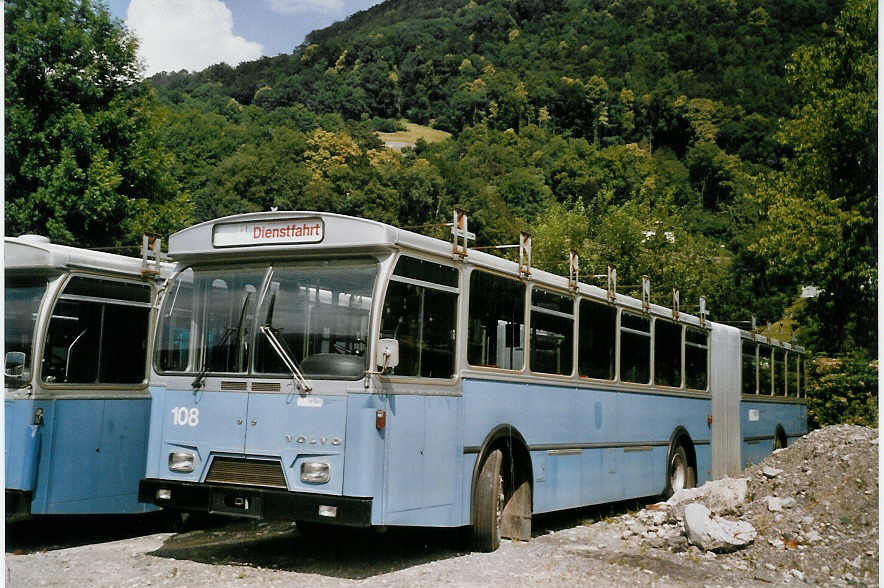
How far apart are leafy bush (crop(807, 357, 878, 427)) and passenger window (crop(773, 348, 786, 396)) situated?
5769 mm

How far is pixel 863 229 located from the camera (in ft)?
76.3

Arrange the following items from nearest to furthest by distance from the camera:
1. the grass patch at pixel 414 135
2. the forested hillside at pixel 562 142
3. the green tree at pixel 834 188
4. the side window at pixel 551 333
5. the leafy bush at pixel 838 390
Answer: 1. the side window at pixel 551 333
2. the green tree at pixel 834 188
3. the forested hillside at pixel 562 142
4. the leafy bush at pixel 838 390
5. the grass patch at pixel 414 135

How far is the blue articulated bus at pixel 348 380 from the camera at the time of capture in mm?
7938

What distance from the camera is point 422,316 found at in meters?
8.52

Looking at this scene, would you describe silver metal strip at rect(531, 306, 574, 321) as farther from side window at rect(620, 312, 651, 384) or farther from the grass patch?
the grass patch

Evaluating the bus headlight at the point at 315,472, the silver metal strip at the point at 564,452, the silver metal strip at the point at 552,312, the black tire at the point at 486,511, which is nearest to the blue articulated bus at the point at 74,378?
the bus headlight at the point at 315,472

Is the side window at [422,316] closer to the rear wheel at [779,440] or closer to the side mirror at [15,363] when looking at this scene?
the side mirror at [15,363]

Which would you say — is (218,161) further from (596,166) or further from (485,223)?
(596,166)

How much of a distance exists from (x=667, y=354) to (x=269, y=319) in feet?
25.6

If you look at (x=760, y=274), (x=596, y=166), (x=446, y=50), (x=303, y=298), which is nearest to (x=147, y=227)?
(x=303, y=298)

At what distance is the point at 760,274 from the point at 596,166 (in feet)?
167

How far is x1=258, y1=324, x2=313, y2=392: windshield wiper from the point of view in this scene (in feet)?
26.5

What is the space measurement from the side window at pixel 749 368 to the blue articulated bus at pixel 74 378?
451 inches

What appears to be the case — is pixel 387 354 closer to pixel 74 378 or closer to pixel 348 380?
pixel 348 380
